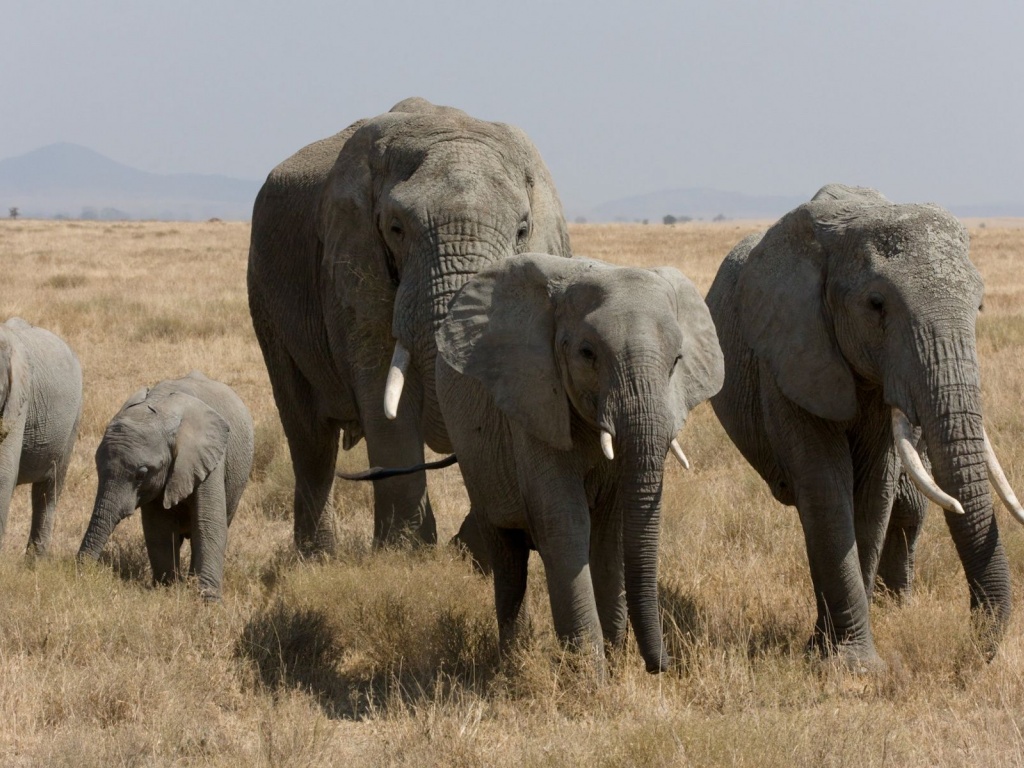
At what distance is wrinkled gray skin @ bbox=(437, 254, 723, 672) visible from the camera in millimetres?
4645

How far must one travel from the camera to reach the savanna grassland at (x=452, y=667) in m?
4.66

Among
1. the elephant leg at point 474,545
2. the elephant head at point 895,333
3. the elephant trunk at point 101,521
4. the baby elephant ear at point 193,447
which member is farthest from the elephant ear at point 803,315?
the elephant trunk at point 101,521

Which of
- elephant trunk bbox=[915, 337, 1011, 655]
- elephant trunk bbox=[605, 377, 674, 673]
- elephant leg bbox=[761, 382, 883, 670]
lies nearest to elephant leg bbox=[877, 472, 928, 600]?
elephant leg bbox=[761, 382, 883, 670]

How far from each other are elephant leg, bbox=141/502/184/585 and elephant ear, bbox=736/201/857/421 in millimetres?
3350

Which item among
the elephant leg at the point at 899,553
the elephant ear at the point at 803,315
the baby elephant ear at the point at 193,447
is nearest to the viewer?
the elephant ear at the point at 803,315

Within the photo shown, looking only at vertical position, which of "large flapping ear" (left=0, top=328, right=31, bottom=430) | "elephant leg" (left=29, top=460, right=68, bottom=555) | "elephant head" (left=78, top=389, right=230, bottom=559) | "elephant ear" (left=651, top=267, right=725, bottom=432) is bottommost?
"elephant leg" (left=29, top=460, right=68, bottom=555)

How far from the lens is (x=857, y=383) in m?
5.50

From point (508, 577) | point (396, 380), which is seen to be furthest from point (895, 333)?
point (396, 380)

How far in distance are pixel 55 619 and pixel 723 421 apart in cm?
307

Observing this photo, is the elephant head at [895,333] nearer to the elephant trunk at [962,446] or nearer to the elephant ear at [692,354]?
the elephant trunk at [962,446]

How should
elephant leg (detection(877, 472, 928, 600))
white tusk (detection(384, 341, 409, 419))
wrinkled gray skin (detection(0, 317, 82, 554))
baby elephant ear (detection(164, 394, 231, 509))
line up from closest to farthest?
1. white tusk (detection(384, 341, 409, 419))
2. elephant leg (detection(877, 472, 928, 600))
3. baby elephant ear (detection(164, 394, 231, 509))
4. wrinkled gray skin (detection(0, 317, 82, 554))

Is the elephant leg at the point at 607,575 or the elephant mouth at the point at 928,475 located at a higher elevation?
the elephant mouth at the point at 928,475

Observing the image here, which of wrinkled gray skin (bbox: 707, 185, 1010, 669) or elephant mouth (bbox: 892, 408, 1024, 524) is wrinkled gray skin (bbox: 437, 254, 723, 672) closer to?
wrinkled gray skin (bbox: 707, 185, 1010, 669)

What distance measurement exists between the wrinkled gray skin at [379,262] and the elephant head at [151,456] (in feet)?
2.65
